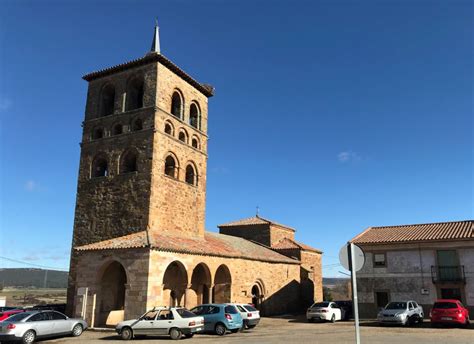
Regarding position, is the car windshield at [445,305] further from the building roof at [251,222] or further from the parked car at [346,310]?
the building roof at [251,222]

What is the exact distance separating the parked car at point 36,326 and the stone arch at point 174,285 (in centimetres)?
539

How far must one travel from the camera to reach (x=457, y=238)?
2359cm

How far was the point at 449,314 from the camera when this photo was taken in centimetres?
1898

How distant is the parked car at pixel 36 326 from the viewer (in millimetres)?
14164

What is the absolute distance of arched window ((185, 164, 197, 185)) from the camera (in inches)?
1069

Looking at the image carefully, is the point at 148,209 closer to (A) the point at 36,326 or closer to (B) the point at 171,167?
(B) the point at 171,167

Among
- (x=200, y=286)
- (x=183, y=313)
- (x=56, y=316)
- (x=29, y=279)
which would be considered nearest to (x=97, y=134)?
(x=200, y=286)

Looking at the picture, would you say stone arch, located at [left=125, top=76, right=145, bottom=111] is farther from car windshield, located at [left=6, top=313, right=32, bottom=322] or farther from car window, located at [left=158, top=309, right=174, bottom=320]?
car window, located at [left=158, top=309, right=174, bottom=320]

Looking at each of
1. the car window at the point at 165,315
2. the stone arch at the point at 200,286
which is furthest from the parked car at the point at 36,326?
the stone arch at the point at 200,286

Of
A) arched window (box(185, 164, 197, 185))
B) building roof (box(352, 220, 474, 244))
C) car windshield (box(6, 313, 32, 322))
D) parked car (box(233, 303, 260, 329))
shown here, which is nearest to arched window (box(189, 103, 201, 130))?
arched window (box(185, 164, 197, 185))

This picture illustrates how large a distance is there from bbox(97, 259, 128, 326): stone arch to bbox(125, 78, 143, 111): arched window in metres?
10.2

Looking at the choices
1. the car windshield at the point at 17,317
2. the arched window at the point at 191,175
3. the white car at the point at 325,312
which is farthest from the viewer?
the arched window at the point at 191,175

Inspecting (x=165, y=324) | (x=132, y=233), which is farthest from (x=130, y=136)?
(x=165, y=324)

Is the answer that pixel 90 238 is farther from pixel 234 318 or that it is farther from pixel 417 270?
pixel 417 270
